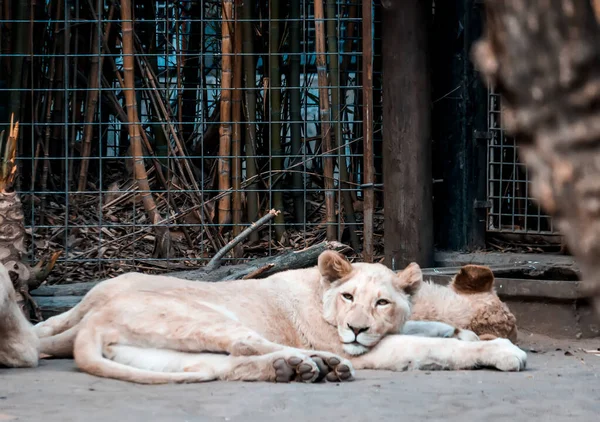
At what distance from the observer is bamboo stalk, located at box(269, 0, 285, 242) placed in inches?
293

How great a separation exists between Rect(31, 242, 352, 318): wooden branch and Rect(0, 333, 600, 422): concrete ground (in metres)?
1.58

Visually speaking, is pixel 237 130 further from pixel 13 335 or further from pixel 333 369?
pixel 333 369

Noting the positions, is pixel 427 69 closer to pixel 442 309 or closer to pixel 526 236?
pixel 526 236

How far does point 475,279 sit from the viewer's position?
5.45 metres

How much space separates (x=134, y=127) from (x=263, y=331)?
293 centimetres

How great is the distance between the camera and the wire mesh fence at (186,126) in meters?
7.38

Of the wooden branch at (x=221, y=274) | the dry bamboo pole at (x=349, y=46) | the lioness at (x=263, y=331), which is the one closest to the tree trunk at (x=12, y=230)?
the wooden branch at (x=221, y=274)

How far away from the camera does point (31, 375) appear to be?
4.51m

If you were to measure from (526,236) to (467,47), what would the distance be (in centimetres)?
147

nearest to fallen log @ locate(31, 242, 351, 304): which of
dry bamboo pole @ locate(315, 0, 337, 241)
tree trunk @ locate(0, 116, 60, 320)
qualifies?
tree trunk @ locate(0, 116, 60, 320)

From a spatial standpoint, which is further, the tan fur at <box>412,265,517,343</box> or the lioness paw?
the tan fur at <box>412,265,517,343</box>

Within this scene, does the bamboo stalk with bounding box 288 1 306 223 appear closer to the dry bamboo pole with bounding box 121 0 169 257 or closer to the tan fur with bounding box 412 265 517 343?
the dry bamboo pole with bounding box 121 0 169 257

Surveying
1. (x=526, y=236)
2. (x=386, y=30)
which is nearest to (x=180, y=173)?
(x=386, y=30)

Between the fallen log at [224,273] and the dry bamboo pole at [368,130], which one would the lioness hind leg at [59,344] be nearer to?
the fallen log at [224,273]
